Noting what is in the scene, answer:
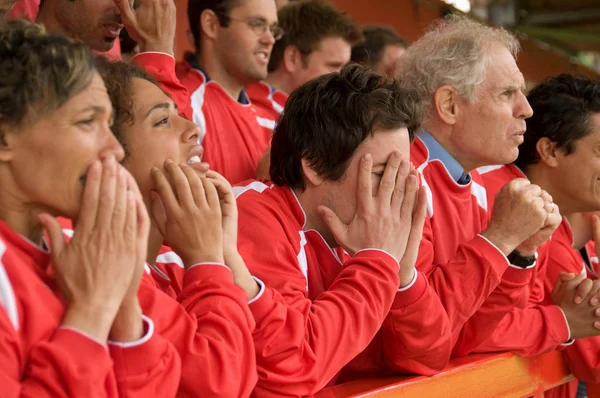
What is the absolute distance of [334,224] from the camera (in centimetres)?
160

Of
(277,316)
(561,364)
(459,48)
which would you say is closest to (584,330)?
(561,364)

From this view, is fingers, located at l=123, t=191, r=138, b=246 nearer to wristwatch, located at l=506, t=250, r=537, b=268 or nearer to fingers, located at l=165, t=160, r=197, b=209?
fingers, located at l=165, t=160, r=197, b=209

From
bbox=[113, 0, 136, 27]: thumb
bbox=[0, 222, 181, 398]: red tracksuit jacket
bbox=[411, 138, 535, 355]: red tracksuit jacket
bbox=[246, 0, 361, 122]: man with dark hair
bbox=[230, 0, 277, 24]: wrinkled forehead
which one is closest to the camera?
bbox=[0, 222, 181, 398]: red tracksuit jacket

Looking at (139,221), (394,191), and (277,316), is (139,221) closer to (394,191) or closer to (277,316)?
(277,316)

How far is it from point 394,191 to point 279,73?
5.77 feet

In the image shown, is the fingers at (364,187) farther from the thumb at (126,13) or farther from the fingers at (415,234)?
the thumb at (126,13)

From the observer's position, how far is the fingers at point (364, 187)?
158 cm

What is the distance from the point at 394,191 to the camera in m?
1.61

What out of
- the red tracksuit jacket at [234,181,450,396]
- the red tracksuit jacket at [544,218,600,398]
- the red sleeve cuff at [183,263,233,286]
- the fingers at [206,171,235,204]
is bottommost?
the red tracksuit jacket at [544,218,600,398]

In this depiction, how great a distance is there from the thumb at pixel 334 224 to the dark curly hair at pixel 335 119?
0.07 m

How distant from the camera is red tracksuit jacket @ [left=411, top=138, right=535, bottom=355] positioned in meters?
1.79

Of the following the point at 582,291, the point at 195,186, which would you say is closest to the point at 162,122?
the point at 195,186

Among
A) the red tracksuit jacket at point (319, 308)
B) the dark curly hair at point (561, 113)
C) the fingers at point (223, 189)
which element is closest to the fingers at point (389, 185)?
the red tracksuit jacket at point (319, 308)

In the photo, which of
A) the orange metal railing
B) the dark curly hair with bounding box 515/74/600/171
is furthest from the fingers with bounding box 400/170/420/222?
the dark curly hair with bounding box 515/74/600/171
